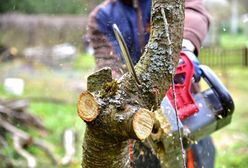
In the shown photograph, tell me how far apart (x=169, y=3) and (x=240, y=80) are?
10629mm

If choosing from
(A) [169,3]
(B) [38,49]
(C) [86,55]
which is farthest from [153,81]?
(C) [86,55]

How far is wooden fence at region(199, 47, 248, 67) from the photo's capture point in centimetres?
1386

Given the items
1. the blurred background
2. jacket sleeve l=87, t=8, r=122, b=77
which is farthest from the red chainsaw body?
the blurred background

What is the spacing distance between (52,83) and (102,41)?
868 cm

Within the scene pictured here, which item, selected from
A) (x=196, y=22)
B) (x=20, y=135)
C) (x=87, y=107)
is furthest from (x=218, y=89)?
(x=20, y=135)

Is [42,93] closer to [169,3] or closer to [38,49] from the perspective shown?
[38,49]

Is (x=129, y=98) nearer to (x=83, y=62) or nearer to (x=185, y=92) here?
(x=185, y=92)

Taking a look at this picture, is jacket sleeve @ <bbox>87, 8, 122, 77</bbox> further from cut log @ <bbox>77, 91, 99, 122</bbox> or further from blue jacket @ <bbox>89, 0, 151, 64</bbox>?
cut log @ <bbox>77, 91, 99, 122</bbox>

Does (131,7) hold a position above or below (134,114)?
above

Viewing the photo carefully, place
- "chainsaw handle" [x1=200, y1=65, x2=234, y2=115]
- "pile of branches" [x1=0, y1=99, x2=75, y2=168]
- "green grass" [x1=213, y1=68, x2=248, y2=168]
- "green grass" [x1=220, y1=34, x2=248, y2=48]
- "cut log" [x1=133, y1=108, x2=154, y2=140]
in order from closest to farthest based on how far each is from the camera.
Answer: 1. "cut log" [x1=133, y1=108, x2=154, y2=140]
2. "chainsaw handle" [x1=200, y1=65, x2=234, y2=115]
3. "green grass" [x1=213, y1=68, x2=248, y2=168]
4. "pile of branches" [x1=0, y1=99, x2=75, y2=168]
5. "green grass" [x1=220, y1=34, x2=248, y2=48]

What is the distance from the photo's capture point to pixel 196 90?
290 cm

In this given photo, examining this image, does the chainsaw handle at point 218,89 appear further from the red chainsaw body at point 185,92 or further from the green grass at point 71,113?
the green grass at point 71,113

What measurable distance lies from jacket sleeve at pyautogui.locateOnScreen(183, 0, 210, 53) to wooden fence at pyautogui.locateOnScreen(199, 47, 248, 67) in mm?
10775

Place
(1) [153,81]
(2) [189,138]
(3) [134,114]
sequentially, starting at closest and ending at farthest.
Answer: (3) [134,114] < (1) [153,81] < (2) [189,138]
